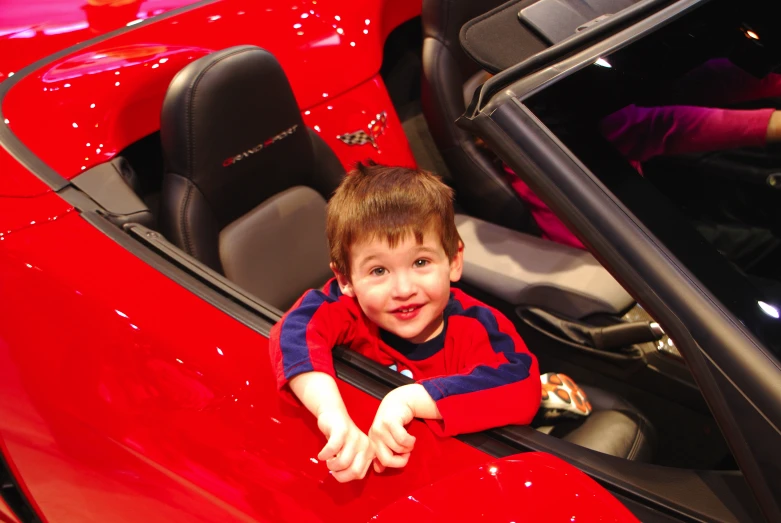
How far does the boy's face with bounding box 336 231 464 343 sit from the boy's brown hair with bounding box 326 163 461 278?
0.02 meters

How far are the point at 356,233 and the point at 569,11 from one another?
0.46m

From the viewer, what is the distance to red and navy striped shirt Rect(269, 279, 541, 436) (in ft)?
3.16

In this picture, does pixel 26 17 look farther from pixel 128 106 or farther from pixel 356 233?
pixel 356 233

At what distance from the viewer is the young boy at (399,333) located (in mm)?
930

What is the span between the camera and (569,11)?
1.02m

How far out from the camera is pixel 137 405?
41.0 inches

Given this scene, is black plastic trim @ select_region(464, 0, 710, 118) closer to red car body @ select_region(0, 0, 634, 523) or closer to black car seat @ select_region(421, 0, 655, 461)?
red car body @ select_region(0, 0, 634, 523)

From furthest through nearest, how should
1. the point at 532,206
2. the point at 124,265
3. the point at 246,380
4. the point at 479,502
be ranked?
the point at 532,206 → the point at 124,265 → the point at 246,380 → the point at 479,502

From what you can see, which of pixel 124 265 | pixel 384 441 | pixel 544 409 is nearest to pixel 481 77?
pixel 544 409

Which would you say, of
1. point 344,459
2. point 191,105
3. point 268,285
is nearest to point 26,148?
point 191,105

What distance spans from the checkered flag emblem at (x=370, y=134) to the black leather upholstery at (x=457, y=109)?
0.50 ft

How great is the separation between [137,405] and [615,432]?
81 centimetres

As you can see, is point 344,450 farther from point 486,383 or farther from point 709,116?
point 709,116

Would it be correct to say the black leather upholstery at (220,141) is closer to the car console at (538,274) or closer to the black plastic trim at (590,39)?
the car console at (538,274)
